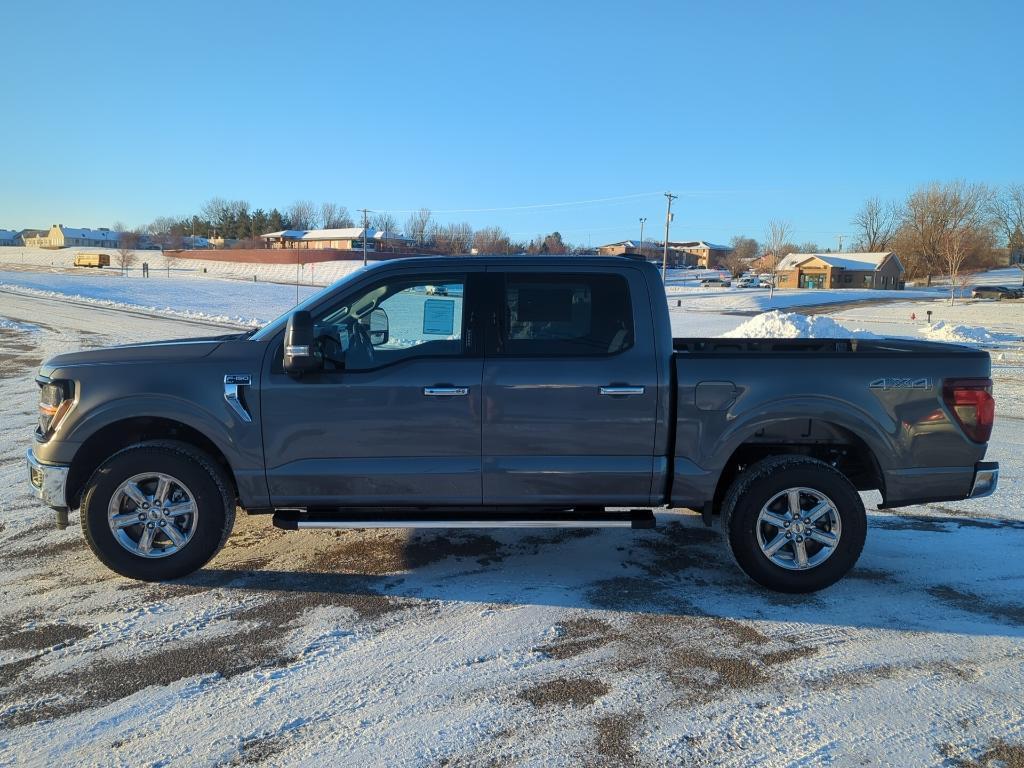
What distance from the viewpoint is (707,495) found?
443 centimetres

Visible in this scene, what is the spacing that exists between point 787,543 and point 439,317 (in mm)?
2561

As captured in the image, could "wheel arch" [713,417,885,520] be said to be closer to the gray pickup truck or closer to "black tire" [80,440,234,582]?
the gray pickup truck

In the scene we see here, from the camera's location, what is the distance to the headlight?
170 inches

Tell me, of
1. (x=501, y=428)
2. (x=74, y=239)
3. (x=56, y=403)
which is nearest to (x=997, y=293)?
(x=501, y=428)

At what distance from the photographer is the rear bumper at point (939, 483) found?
4.38 meters

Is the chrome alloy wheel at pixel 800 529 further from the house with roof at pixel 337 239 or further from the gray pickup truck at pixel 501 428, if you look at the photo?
the house with roof at pixel 337 239

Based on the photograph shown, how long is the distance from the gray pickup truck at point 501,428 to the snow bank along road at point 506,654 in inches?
17.6

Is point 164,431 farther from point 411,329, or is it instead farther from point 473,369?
point 473,369

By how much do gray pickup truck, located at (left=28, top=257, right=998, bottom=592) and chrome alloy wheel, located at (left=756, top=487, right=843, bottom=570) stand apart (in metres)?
0.01

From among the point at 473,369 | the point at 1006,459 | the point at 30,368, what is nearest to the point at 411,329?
the point at 473,369

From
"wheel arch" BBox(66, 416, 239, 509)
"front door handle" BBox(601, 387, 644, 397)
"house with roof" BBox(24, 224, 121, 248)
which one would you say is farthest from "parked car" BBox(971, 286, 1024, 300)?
"house with roof" BBox(24, 224, 121, 248)

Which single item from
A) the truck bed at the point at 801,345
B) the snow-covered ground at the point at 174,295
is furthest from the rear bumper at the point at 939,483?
the snow-covered ground at the point at 174,295

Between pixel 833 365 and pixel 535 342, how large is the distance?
5.91ft

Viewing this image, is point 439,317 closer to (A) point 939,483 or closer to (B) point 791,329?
(A) point 939,483
